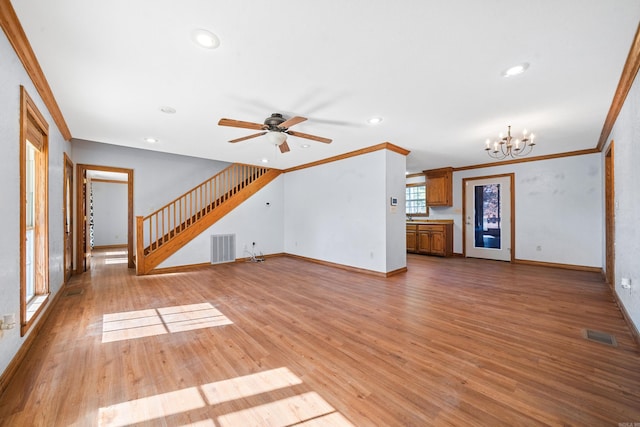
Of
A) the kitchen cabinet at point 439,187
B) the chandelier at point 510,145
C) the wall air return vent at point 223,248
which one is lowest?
the wall air return vent at point 223,248

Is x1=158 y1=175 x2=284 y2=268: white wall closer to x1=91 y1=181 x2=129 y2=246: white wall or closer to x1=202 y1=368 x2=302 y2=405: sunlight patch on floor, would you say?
x1=202 y1=368 x2=302 y2=405: sunlight patch on floor

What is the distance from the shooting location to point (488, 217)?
254 inches

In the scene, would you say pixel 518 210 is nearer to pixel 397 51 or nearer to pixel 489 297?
pixel 489 297

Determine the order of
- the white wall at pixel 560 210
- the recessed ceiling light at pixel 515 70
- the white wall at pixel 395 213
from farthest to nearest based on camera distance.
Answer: the white wall at pixel 560 210, the white wall at pixel 395 213, the recessed ceiling light at pixel 515 70

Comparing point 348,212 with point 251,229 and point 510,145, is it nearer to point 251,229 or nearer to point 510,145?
point 251,229

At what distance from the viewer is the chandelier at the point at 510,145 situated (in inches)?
156

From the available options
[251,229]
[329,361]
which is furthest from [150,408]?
[251,229]

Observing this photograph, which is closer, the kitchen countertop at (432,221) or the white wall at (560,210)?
the white wall at (560,210)

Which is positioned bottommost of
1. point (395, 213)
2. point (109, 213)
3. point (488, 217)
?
point (488, 217)

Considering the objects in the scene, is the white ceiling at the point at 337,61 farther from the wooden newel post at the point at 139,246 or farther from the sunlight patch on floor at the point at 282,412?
the sunlight patch on floor at the point at 282,412

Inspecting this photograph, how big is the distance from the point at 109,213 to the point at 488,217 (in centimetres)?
1172

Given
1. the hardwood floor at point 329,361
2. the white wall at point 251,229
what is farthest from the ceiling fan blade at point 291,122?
the white wall at point 251,229

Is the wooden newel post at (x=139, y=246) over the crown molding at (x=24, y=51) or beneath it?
beneath

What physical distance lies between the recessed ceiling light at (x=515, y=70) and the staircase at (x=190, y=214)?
A: 5.59 m
